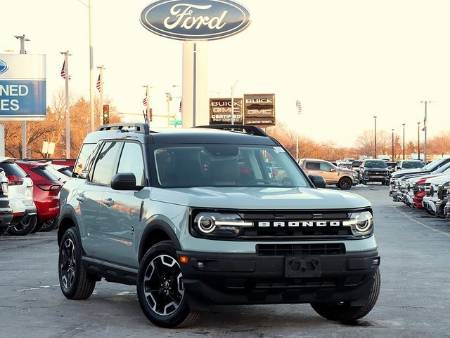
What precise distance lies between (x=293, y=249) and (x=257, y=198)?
0.54m

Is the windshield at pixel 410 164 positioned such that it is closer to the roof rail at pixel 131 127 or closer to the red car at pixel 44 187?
the red car at pixel 44 187

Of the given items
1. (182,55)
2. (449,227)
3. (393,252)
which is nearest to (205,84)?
(182,55)

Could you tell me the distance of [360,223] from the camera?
862 centimetres

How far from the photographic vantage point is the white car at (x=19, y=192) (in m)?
19.5

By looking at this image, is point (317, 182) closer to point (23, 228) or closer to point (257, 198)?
point (257, 198)

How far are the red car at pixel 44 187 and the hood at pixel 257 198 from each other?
13.0 metres

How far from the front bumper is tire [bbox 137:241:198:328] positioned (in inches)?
11.1

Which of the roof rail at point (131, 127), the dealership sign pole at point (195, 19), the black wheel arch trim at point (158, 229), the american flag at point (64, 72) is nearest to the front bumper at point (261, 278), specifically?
the black wheel arch trim at point (158, 229)

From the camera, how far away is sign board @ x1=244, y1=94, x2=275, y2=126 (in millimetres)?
72812

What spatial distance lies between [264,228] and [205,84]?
45.3 meters

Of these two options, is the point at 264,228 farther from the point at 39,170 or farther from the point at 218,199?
the point at 39,170

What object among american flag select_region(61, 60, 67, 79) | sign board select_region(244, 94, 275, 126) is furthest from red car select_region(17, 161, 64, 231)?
sign board select_region(244, 94, 275, 126)

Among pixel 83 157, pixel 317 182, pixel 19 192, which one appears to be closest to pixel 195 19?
pixel 19 192

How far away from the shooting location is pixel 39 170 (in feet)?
72.2
